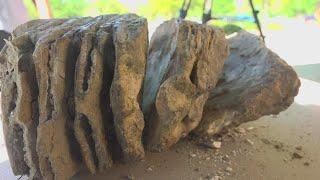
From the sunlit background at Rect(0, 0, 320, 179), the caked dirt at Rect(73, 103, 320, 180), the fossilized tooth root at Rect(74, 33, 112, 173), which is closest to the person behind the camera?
the fossilized tooth root at Rect(74, 33, 112, 173)

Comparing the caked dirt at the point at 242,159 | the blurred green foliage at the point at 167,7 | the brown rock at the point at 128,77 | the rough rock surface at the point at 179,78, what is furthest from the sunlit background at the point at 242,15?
the brown rock at the point at 128,77

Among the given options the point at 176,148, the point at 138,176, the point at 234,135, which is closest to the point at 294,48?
the point at 234,135

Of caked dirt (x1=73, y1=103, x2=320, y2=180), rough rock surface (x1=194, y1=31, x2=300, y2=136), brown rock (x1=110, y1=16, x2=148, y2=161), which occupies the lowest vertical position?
caked dirt (x1=73, y1=103, x2=320, y2=180)

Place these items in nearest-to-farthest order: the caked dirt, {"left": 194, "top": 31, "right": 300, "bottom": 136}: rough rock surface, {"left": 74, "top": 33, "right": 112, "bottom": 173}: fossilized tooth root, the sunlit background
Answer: {"left": 74, "top": 33, "right": 112, "bottom": 173}: fossilized tooth root < the caked dirt < {"left": 194, "top": 31, "right": 300, "bottom": 136}: rough rock surface < the sunlit background

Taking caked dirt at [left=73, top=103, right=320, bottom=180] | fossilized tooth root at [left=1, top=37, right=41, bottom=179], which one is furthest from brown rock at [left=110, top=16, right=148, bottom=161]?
fossilized tooth root at [left=1, top=37, right=41, bottom=179]

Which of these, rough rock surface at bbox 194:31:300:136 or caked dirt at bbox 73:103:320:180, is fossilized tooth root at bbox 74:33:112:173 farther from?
rough rock surface at bbox 194:31:300:136

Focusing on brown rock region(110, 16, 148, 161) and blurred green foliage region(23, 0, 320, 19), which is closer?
brown rock region(110, 16, 148, 161)

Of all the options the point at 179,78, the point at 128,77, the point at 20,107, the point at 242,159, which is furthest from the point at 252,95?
the point at 20,107

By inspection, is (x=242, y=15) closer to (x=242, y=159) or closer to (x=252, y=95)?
(x=252, y=95)
